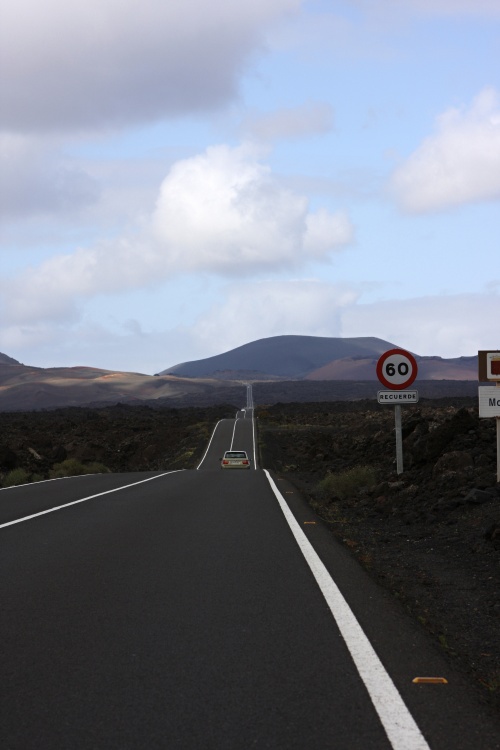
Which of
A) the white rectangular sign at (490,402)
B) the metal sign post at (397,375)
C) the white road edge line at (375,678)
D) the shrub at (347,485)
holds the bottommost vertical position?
the shrub at (347,485)

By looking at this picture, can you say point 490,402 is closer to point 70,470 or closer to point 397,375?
point 397,375

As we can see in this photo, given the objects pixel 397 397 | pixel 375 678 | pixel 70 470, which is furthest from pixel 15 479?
pixel 375 678

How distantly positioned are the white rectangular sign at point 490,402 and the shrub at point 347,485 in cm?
671

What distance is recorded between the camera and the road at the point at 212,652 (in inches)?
183

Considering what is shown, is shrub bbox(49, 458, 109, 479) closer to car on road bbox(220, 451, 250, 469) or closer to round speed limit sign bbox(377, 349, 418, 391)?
car on road bbox(220, 451, 250, 469)

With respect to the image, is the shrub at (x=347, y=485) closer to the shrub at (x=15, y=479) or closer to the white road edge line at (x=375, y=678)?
the white road edge line at (x=375, y=678)

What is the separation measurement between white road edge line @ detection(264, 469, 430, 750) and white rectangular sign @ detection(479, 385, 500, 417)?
5873 mm

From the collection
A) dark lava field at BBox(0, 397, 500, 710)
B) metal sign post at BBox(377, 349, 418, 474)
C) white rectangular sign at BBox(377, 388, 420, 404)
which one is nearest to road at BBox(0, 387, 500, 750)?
dark lava field at BBox(0, 397, 500, 710)

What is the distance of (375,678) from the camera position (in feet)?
18.1

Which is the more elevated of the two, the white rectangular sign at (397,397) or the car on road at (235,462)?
the white rectangular sign at (397,397)

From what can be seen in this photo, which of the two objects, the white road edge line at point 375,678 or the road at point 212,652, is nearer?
the white road edge line at point 375,678

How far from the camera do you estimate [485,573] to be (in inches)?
395

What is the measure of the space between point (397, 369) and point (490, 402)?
442 cm

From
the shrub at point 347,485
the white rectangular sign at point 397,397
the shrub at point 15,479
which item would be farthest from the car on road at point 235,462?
the white rectangular sign at point 397,397
